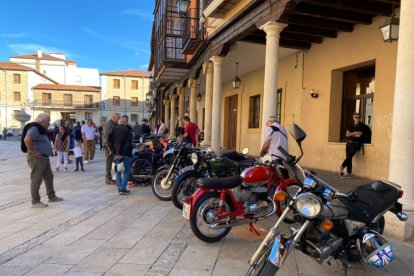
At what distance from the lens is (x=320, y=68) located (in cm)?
967

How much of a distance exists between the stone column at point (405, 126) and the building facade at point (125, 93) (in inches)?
2087

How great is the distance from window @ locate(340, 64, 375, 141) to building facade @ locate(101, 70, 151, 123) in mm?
48458

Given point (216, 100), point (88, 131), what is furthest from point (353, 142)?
point (88, 131)

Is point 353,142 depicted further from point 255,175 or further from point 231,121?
point 231,121

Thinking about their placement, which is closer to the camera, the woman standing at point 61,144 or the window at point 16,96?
the woman standing at point 61,144

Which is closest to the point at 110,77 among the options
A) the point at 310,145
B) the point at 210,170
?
the point at 310,145

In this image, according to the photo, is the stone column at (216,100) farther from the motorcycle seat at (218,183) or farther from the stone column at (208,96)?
the motorcycle seat at (218,183)

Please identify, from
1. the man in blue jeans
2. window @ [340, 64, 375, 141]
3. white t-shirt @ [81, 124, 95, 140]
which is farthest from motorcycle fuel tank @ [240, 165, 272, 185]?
white t-shirt @ [81, 124, 95, 140]

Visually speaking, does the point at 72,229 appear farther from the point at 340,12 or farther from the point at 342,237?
the point at 340,12

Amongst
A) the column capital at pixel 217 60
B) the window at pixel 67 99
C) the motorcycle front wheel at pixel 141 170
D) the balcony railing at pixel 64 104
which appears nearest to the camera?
the motorcycle front wheel at pixel 141 170

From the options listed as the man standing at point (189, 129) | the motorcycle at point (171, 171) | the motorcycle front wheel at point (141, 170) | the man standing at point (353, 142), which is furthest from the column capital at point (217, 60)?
Answer: the motorcycle at point (171, 171)

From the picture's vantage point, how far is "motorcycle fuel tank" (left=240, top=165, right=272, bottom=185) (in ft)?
13.6

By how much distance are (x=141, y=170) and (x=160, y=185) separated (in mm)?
1372

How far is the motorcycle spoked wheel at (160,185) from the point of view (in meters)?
6.44
